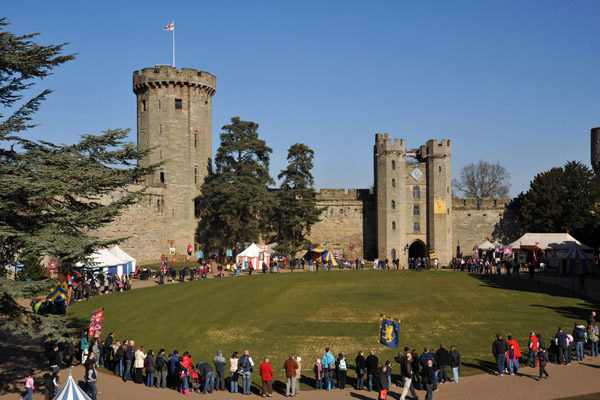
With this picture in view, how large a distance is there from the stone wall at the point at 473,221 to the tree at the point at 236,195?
65.7ft

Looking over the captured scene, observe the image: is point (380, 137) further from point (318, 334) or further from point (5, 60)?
point (5, 60)

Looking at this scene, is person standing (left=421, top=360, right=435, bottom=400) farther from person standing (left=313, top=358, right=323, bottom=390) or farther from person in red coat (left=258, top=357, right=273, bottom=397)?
person in red coat (left=258, top=357, right=273, bottom=397)

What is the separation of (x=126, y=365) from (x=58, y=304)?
661 centimetres

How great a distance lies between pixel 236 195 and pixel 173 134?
28.2 feet

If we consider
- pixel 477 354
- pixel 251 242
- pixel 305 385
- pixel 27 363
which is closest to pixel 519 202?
pixel 251 242

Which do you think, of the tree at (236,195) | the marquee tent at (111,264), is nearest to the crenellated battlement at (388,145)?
the tree at (236,195)

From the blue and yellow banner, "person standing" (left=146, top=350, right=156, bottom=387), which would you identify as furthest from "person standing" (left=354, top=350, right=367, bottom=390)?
"person standing" (left=146, top=350, right=156, bottom=387)

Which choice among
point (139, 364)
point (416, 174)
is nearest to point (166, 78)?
point (416, 174)

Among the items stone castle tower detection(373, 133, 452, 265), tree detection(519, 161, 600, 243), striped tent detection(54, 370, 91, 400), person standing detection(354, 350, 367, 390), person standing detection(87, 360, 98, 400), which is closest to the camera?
striped tent detection(54, 370, 91, 400)

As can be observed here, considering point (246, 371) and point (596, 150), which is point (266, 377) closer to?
point (246, 371)

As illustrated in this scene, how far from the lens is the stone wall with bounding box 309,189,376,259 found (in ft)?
188

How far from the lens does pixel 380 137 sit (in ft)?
181

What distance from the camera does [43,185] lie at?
44.9ft

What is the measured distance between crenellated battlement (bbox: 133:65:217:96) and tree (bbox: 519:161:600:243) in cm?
3267
